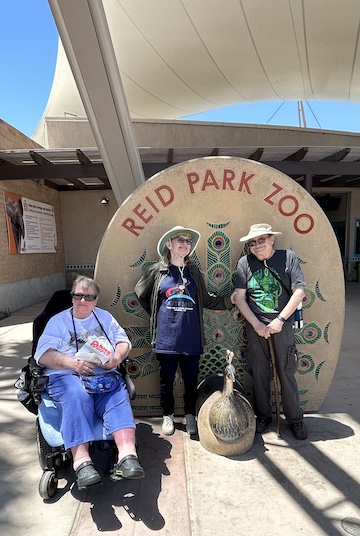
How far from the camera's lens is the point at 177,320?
2701mm

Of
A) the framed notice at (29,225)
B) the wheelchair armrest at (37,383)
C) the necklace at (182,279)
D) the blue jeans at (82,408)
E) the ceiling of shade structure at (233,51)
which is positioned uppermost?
the ceiling of shade structure at (233,51)

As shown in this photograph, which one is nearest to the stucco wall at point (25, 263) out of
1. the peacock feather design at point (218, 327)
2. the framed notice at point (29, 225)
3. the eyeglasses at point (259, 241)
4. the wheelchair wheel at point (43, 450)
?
the framed notice at point (29, 225)

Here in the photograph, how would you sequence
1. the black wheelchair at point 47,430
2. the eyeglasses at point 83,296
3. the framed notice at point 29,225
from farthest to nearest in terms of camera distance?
the framed notice at point 29,225, the eyeglasses at point 83,296, the black wheelchair at point 47,430

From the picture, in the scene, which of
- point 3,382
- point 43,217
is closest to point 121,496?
point 3,382

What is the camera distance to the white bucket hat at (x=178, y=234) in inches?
110

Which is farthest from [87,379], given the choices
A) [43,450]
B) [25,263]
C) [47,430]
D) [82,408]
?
[25,263]

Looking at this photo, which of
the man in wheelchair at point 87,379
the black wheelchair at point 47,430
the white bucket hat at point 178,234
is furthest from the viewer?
the white bucket hat at point 178,234

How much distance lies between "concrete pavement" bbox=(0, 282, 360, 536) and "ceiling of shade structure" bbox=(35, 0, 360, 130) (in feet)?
38.9

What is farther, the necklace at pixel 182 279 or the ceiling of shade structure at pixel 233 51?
the ceiling of shade structure at pixel 233 51

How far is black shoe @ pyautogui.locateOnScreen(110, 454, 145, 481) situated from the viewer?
196 cm

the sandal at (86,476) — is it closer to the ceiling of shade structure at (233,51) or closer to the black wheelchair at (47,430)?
the black wheelchair at (47,430)

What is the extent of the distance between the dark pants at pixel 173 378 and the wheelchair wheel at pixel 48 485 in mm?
1027

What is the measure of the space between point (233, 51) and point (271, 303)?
13734 mm

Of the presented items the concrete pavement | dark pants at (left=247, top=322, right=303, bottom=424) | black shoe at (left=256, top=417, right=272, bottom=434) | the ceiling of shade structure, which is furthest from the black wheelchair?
the ceiling of shade structure
